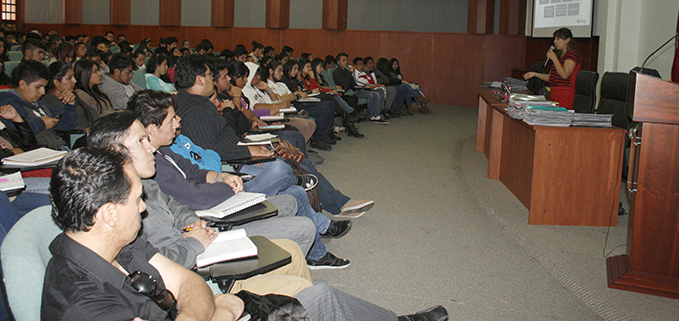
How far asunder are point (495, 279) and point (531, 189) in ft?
2.98

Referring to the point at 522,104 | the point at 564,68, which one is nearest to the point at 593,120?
the point at 522,104

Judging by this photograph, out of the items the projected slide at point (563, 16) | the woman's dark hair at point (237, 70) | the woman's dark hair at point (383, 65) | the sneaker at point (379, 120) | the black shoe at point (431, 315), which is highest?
the projected slide at point (563, 16)

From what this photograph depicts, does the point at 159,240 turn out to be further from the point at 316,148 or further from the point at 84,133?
the point at 316,148

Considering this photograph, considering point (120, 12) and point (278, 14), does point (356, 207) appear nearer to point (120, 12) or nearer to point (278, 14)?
point (278, 14)

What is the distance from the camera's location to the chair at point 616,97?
3741mm

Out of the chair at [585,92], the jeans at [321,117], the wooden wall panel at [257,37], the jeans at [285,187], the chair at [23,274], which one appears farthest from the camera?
the wooden wall panel at [257,37]

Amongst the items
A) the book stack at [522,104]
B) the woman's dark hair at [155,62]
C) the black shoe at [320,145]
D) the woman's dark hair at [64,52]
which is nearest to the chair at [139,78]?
the woman's dark hair at [155,62]

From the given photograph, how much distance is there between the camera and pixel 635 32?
5.30 meters

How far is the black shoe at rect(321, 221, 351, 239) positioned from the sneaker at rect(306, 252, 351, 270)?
33cm

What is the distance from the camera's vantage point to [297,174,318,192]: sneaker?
310cm

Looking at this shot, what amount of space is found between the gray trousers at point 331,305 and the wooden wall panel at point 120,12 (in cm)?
1454

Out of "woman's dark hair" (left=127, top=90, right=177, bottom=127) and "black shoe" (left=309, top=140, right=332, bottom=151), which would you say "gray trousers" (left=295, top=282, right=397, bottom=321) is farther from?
"black shoe" (left=309, top=140, right=332, bottom=151)

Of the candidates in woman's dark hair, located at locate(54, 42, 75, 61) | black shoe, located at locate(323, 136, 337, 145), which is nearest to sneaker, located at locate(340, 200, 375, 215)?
black shoe, located at locate(323, 136, 337, 145)

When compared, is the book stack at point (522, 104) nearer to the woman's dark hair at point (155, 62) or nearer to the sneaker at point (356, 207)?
the sneaker at point (356, 207)
